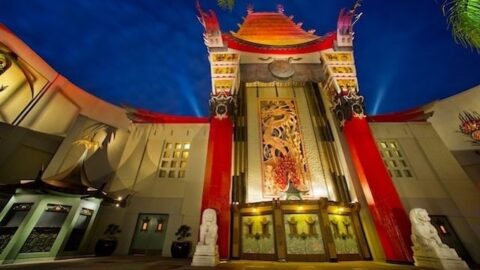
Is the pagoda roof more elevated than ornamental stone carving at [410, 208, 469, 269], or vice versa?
the pagoda roof

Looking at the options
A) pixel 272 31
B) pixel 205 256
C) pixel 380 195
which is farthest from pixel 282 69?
pixel 205 256

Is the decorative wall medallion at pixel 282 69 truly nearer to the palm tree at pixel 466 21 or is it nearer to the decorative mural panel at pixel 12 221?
the palm tree at pixel 466 21

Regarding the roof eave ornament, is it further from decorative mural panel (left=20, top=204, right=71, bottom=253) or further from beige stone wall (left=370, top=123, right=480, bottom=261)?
decorative mural panel (left=20, top=204, right=71, bottom=253)

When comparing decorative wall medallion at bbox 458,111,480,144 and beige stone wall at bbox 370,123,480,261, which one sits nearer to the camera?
beige stone wall at bbox 370,123,480,261

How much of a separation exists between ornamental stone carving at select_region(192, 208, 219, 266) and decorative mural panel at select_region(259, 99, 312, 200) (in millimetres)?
2729

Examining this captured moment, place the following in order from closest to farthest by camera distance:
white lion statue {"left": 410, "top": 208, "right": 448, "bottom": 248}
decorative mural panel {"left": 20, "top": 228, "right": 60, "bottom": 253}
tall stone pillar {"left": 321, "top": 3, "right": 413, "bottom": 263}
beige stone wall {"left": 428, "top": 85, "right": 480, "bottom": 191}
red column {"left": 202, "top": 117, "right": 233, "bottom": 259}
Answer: white lion statue {"left": 410, "top": 208, "right": 448, "bottom": 248} → decorative mural panel {"left": 20, "top": 228, "right": 60, "bottom": 253} → tall stone pillar {"left": 321, "top": 3, "right": 413, "bottom": 263} → red column {"left": 202, "top": 117, "right": 233, "bottom": 259} → beige stone wall {"left": 428, "top": 85, "right": 480, "bottom": 191}

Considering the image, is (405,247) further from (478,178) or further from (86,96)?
(86,96)

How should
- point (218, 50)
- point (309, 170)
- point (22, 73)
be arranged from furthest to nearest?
point (218, 50), point (309, 170), point (22, 73)

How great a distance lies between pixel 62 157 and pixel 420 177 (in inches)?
510

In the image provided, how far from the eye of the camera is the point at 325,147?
7.91 metres

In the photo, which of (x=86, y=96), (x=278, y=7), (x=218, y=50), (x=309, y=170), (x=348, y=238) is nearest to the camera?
(x=348, y=238)

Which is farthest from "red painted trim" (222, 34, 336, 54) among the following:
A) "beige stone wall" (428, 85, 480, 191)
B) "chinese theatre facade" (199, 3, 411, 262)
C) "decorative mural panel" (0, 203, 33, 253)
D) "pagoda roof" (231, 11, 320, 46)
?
"decorative mural panel" (0, 203, 33, 253)

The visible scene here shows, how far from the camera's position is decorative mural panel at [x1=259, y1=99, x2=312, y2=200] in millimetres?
7031

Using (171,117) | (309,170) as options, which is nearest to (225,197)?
(309,170)
